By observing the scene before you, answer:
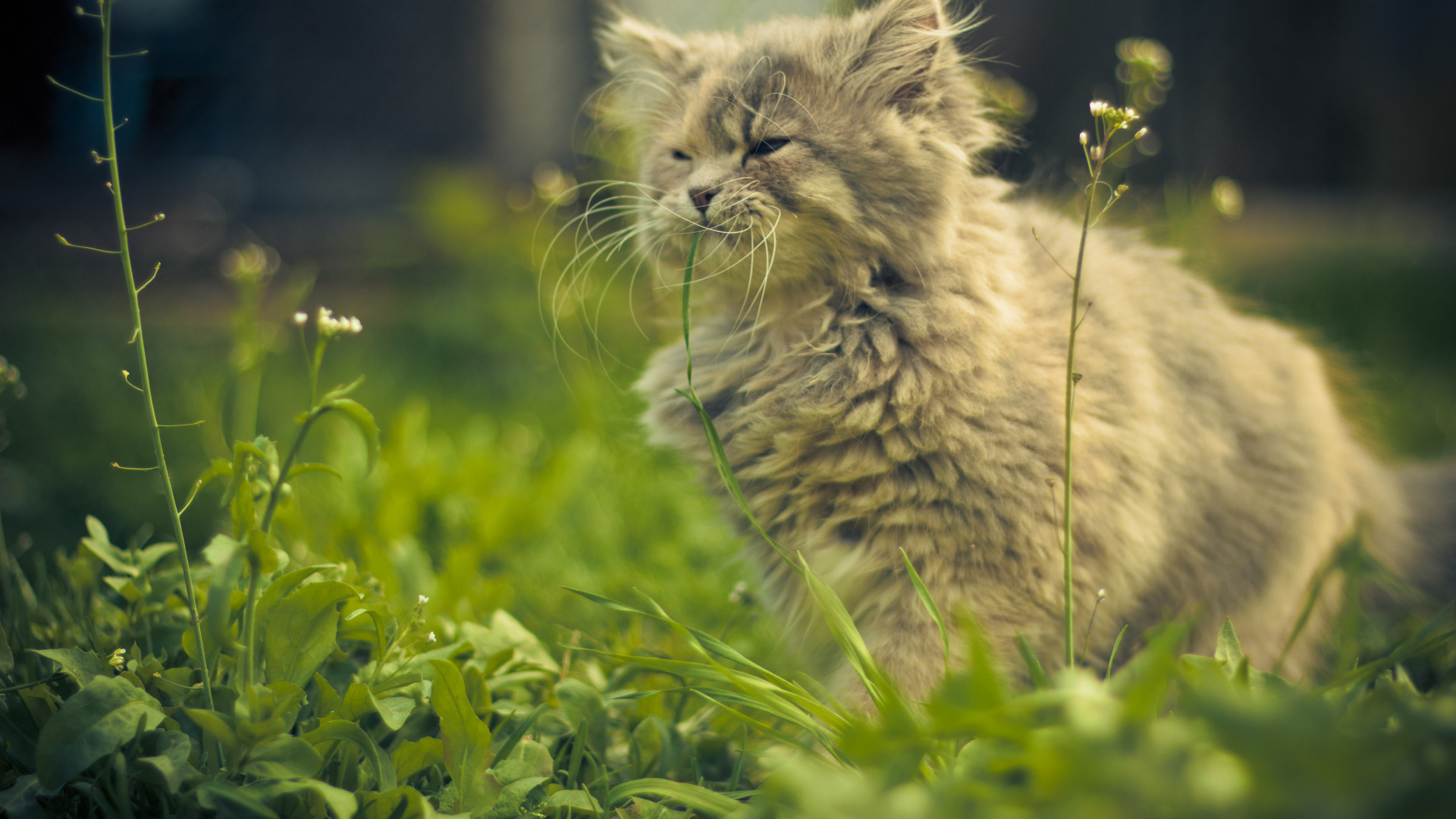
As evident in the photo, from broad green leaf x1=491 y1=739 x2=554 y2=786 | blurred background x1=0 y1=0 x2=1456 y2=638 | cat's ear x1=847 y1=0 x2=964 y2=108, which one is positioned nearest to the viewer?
broad green leaf x1=491 y1=739 x2=554 y2=786

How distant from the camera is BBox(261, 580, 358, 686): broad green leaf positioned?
1.06 m

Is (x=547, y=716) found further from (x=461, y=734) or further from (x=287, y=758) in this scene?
(x=287, y=758)

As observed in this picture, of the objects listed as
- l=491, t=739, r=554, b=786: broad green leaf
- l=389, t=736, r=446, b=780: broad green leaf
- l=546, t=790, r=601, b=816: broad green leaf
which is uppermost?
l=389, t=736, r=446, b=780: broad green leaf

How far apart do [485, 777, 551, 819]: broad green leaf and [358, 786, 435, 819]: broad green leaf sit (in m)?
0.10

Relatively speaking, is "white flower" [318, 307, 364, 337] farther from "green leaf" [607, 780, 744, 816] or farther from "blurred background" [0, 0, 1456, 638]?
"green leaf" [607, 780, 744, 816]

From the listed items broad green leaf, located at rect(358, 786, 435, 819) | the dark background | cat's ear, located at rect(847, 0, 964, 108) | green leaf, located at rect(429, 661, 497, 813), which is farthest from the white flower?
the dark background

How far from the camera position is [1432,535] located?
1793mm

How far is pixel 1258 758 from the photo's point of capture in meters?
0.56

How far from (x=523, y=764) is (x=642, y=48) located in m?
1.47

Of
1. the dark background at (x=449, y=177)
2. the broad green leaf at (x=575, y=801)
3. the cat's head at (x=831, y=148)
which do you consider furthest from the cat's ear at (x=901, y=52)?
the broad green leaf at (x=575, y=801)

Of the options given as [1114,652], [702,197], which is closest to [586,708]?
[1114,652]

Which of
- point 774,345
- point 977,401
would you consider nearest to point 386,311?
point 774,345

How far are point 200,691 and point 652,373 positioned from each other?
3.10 ft

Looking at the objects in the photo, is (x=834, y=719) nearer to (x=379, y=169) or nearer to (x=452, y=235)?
(x=452, y=235)
